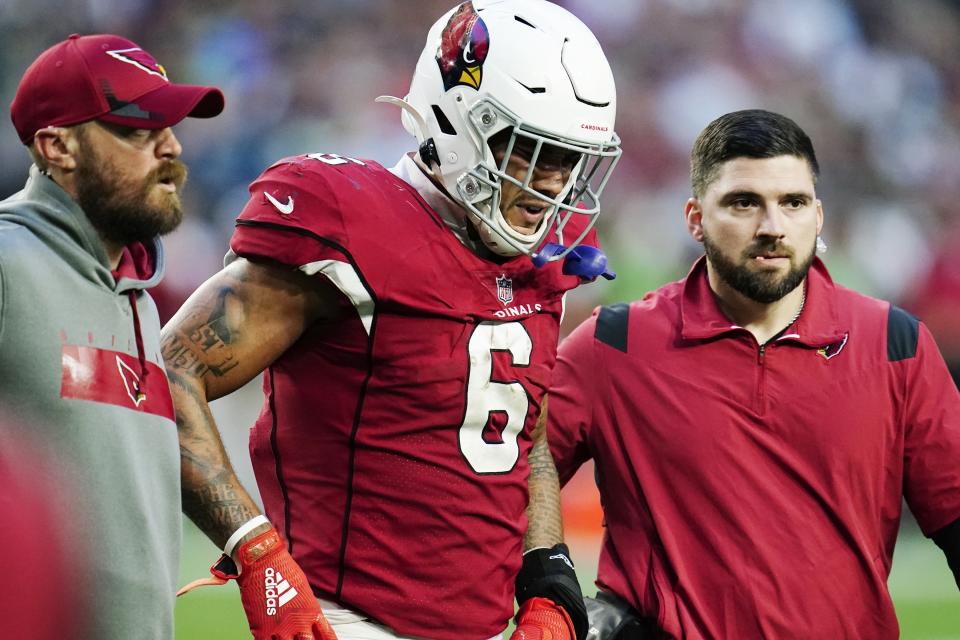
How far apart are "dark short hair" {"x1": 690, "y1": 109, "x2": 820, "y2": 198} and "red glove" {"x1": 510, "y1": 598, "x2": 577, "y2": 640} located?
98cm

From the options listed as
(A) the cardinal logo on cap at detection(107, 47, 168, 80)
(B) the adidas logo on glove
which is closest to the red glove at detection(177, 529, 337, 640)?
(B) the adidas logo on glove

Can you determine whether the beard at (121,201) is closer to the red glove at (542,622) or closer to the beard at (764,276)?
the red glove at (542,622)

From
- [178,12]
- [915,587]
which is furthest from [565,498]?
[178,12]

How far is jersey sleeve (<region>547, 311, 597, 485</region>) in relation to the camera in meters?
2.69

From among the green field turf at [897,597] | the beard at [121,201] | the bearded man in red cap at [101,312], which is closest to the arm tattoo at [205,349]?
the bearded man in red cap at [101,312]

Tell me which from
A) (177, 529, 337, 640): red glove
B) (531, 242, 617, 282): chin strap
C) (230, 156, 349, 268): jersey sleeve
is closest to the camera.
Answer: (177, 529, 337, 640): red glove

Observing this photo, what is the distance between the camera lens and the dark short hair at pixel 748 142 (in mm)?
2689

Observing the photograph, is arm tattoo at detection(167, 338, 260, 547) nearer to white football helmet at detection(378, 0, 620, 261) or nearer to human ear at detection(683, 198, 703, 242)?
white football helmet at detection(378, 0, 620, 261)

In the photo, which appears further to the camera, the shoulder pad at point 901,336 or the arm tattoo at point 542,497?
the shoulder pad at point 901,336

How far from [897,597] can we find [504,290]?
392cm

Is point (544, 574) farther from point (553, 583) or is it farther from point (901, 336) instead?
point (901, 336)

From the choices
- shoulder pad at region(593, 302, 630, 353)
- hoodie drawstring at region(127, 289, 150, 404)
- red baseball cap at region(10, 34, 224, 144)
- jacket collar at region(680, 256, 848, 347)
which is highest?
red baseball cap at region(10, 34, 224, 144)

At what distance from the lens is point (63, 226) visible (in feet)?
5.87

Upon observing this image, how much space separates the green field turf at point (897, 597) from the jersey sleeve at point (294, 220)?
3.18 meters
